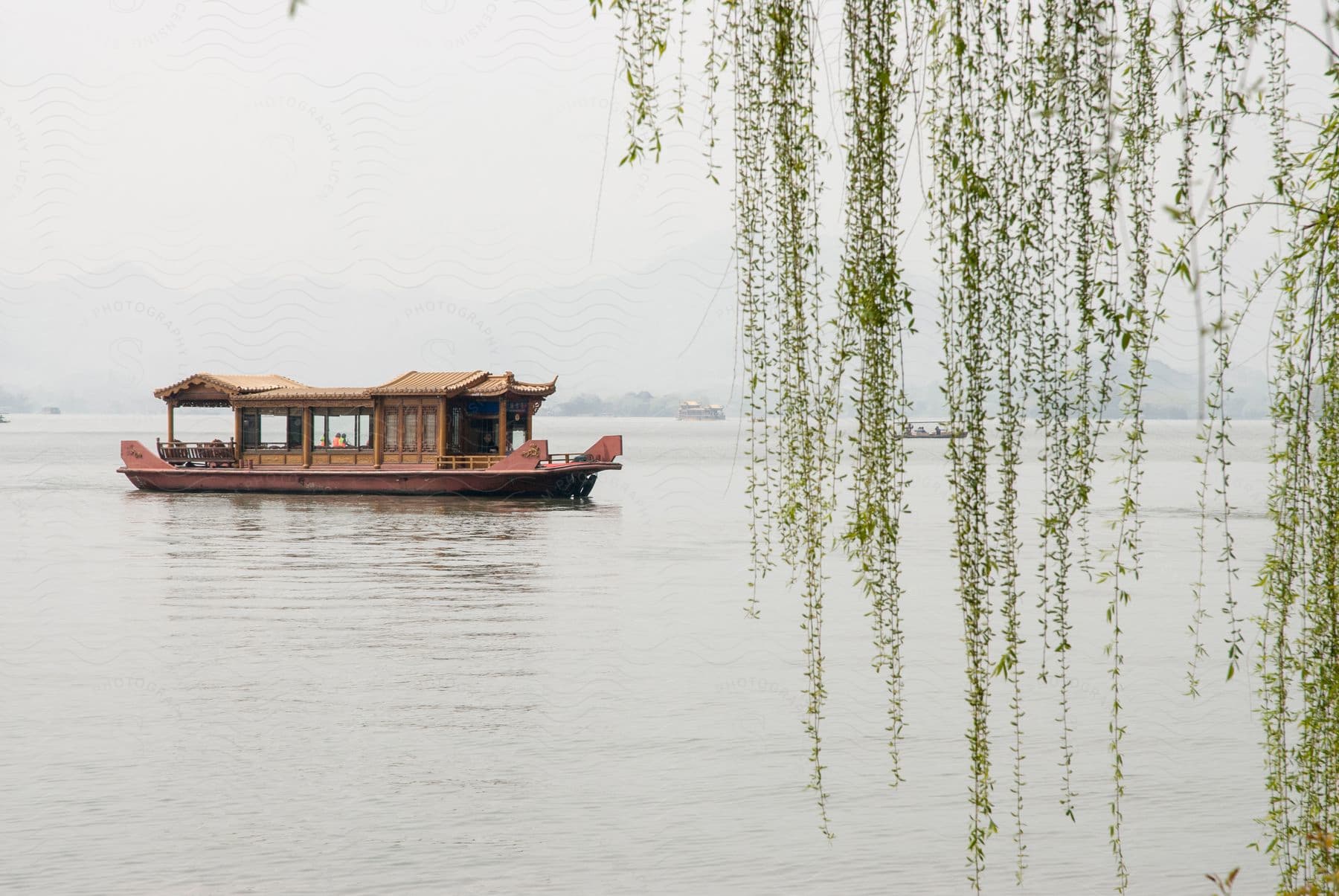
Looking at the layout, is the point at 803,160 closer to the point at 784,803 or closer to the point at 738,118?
the point at 738,118

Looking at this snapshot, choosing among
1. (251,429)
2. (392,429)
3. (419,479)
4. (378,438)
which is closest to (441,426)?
(419,479)

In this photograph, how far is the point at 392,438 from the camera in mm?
32469

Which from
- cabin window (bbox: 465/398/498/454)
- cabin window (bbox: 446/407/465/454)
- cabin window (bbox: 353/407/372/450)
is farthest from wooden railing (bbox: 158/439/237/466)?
cabin window (bbox: 465/398/498/454)

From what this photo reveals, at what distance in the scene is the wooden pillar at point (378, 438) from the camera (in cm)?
3212

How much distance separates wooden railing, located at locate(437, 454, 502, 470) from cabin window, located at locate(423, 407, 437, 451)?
458 millimetres

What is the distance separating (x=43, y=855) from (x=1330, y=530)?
644 centimetres

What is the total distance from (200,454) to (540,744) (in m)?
30.0

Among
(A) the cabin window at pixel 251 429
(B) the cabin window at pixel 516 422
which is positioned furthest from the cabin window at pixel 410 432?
(A) the cabin window at pixel 251 429

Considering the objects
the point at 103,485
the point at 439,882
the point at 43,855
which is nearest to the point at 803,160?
the point at 439,882

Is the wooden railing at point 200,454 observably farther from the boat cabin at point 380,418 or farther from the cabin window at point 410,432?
the cabin window at point 410,432

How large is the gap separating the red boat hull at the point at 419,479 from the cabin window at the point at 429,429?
0.67 meters

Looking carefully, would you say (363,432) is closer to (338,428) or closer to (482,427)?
(338,428)

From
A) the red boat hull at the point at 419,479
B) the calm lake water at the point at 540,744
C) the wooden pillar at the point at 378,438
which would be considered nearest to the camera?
the calm lake water at the point at 540,744

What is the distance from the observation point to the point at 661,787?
802 centimetres
